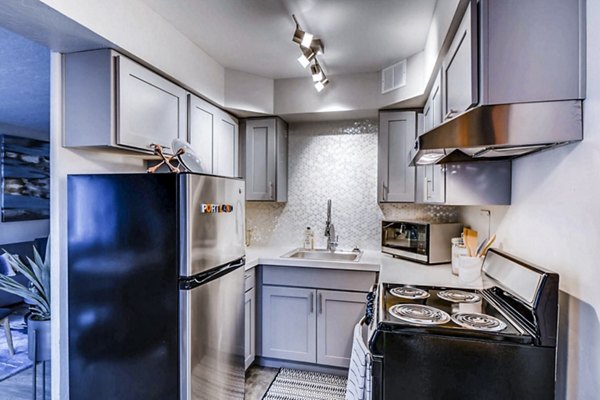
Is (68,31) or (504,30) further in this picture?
(68,31)

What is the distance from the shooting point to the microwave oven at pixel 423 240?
236cm

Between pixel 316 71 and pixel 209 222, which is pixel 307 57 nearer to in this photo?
pixel 316 71

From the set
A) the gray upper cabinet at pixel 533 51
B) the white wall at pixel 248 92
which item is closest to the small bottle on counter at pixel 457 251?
the gray upper cabinet at pixel 533 51

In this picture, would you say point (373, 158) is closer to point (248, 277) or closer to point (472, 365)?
point (248, 277)

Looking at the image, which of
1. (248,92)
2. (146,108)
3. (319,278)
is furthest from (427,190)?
(146,108)

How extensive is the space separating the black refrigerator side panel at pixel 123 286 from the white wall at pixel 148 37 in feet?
2.20

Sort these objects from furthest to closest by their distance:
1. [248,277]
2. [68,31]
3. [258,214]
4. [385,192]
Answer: [258,214]
[385,192]
[248,277]
[68,31]

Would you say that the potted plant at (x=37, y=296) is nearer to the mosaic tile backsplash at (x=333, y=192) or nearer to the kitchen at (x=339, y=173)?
the kitchen at (x=339, y=173)

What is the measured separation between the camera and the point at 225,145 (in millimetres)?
2768

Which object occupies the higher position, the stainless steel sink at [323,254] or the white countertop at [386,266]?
the white countertop at [386,266]

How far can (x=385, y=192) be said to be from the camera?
108 inches

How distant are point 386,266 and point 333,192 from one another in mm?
987

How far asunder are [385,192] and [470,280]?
42.7 inches

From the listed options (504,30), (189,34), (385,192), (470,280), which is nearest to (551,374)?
(470,280)
